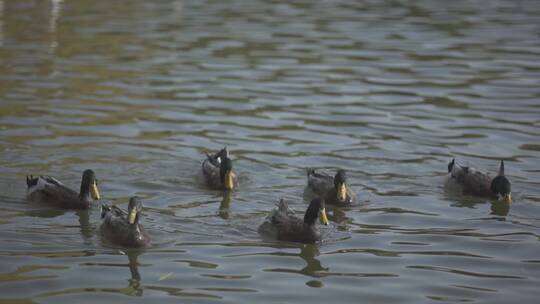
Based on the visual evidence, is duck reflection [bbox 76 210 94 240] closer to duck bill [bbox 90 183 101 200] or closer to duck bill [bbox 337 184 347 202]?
duck bill [bbox 90 183 101 200]

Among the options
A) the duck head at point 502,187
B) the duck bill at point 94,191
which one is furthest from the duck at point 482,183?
the duck bill at point 94,191

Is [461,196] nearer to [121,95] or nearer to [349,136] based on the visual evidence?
[349,136]

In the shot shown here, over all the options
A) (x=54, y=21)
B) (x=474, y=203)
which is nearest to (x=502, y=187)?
(x=474, y=203)

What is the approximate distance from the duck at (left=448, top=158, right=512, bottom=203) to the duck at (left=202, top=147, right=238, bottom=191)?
3157mm

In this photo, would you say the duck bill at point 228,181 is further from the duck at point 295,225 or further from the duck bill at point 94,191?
the duck at point 295,225

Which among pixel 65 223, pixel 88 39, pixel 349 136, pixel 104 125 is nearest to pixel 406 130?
pixel 349 136

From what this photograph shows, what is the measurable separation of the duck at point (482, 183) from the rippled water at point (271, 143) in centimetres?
17

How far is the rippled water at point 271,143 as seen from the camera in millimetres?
11125

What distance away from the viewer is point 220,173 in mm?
14797

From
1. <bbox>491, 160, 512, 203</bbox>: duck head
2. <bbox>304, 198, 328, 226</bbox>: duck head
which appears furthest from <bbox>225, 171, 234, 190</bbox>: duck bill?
<bbox>491, 160, 512, 203</bbox>: duck head

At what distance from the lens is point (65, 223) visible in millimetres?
13086

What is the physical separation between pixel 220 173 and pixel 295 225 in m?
2.64

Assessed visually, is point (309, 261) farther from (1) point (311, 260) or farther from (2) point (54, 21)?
(2) point (54, 21)

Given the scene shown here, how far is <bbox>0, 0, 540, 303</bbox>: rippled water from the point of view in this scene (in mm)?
11125
